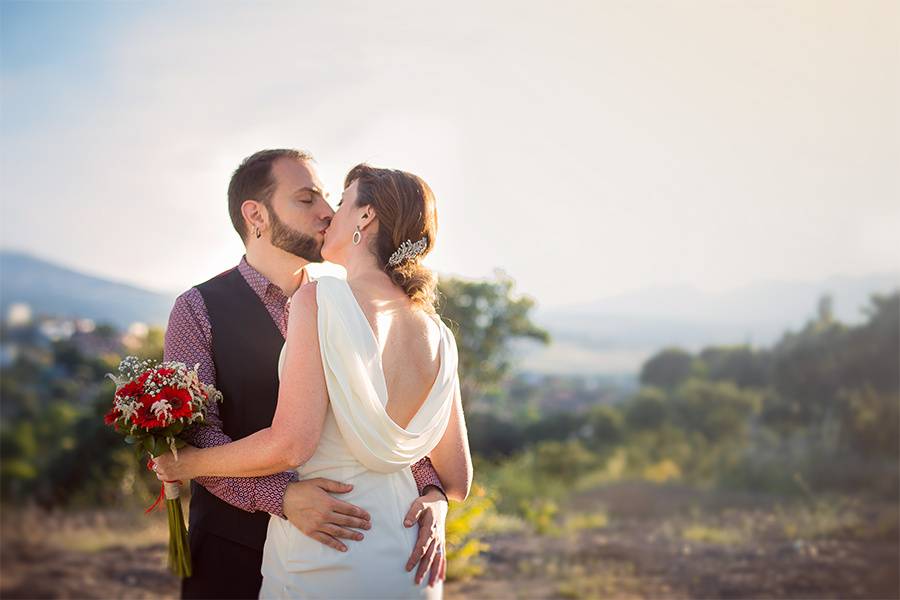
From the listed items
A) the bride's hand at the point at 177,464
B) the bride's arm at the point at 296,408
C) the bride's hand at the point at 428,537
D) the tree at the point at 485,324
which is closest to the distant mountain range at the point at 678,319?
the tree at the point at 485,324

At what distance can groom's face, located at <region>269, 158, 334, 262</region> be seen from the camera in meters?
2.60

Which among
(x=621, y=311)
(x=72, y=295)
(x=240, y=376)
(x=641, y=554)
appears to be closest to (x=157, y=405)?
(x=240, y=376)

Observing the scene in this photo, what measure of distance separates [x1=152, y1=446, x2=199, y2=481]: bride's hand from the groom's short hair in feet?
2.73

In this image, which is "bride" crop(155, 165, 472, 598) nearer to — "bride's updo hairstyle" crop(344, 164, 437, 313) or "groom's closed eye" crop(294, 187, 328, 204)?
"bride's updo hairstyle" crop(344, 164, 437, 313)

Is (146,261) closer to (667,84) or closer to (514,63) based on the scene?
(514,63)

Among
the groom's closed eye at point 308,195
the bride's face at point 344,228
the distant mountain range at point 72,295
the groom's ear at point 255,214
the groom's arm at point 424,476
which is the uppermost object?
the distant mountain range at point 72,295

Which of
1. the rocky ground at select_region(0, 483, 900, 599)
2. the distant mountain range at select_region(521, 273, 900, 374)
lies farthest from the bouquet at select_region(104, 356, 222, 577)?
the distant mountain range at select_region(521, 273, 900, 374)

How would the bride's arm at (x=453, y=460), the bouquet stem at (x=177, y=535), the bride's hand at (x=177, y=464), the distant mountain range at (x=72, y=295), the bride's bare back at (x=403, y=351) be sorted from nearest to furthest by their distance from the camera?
the bride's bare back at (x=403, y=351)
the bride's hand at (x=177, y=464)
the bride's arm at (x=453, y=460)
the bouquet stem at (x=177, y=535)
the distant mountain range at (x=72, y=295)

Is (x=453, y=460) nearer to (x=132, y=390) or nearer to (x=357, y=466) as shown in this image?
(x=357, y=466)

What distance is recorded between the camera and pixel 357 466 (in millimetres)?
1991

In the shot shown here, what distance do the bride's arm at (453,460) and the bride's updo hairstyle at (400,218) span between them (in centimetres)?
34

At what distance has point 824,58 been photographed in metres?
6.48

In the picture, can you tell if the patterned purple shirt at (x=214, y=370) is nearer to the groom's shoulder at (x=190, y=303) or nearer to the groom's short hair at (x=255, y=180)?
the groom's shoulder at (x=190, y=303)

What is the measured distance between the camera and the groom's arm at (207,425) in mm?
2051
